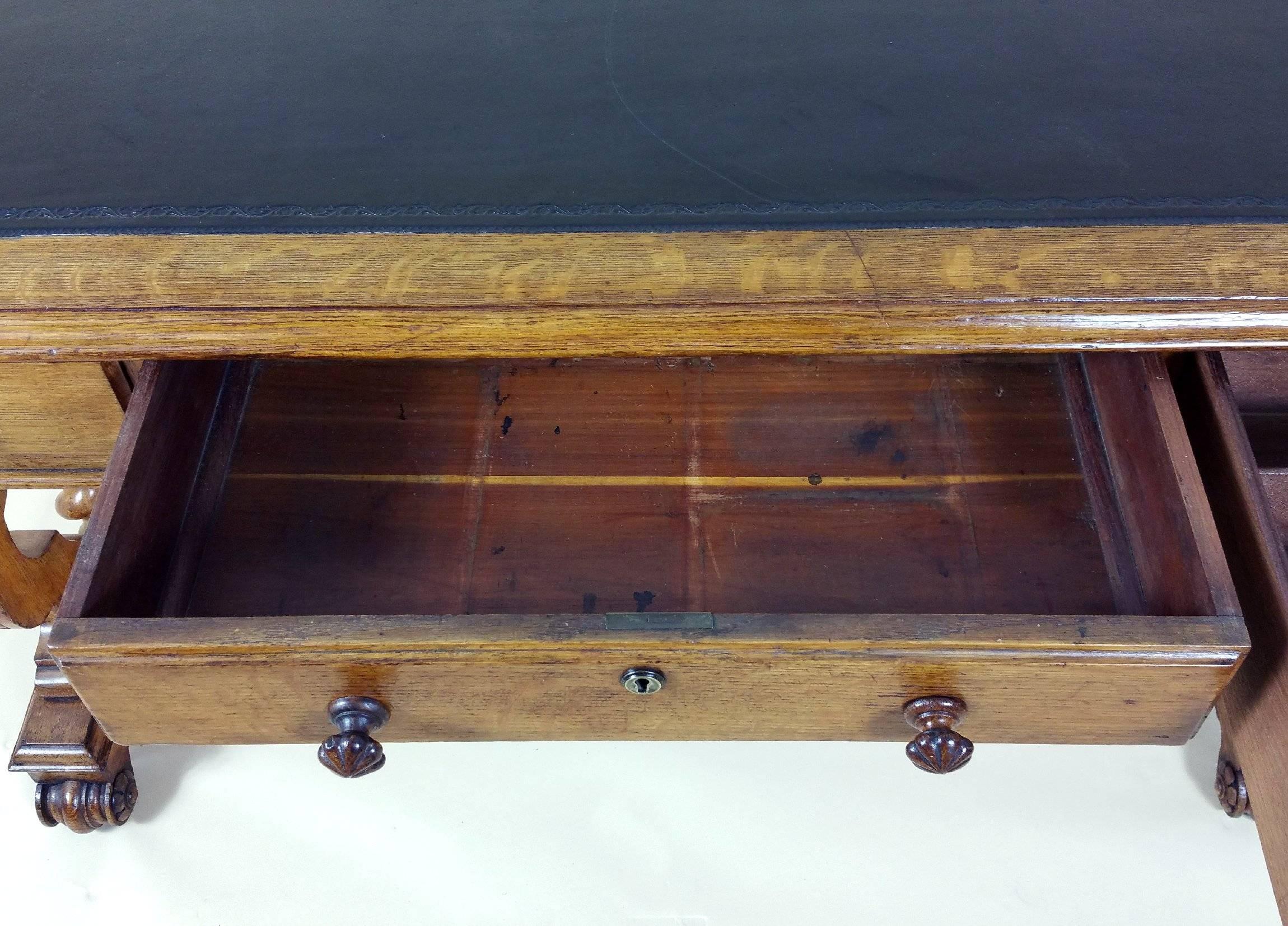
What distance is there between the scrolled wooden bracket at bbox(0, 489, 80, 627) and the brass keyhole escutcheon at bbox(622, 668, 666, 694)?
499 millimetres

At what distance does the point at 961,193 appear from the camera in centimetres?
72

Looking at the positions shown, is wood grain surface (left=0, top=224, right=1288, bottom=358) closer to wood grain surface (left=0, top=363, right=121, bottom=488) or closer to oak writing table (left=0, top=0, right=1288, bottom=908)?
oak writing table (left=0, top=0, right=1288, bottom=908)

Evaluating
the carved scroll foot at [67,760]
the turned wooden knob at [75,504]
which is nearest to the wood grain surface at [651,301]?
the carved scroll foot at [67,760]

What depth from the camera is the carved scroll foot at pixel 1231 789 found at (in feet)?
2.94

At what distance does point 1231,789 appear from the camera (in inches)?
35.6

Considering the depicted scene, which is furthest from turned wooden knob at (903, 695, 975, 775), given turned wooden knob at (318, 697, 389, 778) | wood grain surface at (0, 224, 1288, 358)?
turned wooden knob at (318, 697, 389, 778)

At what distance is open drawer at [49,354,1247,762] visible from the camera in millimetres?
652

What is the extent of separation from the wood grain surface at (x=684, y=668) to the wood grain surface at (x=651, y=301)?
0.17m

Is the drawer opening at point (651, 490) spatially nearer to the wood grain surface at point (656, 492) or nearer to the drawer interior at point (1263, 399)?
the wood grain surface at point (656, 492)

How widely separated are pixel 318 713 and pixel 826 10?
0.69 metres

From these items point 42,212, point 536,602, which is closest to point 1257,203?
point 536,602

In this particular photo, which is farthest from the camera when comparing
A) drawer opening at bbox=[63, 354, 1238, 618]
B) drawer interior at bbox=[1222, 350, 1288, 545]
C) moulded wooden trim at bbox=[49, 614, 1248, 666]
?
drawer interior at bbox=[1222, 350, 1288, 545]

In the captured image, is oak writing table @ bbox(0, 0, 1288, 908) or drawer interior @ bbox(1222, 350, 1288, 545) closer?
oak writing table @ bbox(0, 0, 1288, 908)

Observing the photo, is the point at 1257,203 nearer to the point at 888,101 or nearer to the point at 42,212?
the point at 888,101
